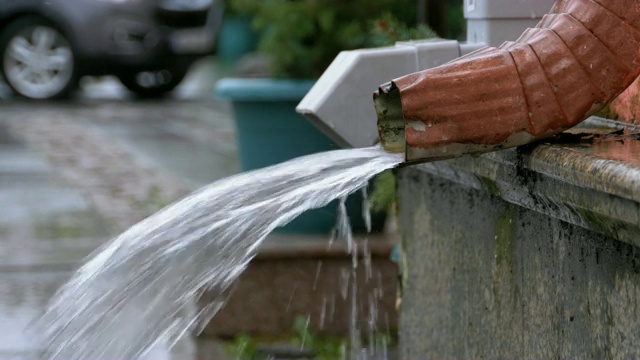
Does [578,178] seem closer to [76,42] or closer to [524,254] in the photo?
[524,254]

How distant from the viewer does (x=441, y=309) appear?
3.43m

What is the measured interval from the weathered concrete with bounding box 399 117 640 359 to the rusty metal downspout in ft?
0.30

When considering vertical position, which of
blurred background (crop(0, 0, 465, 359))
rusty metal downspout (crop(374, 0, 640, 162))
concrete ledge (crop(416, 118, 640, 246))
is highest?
rusty metal downspout (crop(374, 0, 640, 162))

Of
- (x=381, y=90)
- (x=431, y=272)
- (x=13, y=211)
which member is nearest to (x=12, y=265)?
(x=13, y=211)

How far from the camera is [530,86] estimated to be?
2.17m

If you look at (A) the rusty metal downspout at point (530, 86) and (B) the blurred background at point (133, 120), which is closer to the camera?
(A) the rusty metal downspout at point (530, 86)

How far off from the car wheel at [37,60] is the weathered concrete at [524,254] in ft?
29.7

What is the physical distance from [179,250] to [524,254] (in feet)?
2.54

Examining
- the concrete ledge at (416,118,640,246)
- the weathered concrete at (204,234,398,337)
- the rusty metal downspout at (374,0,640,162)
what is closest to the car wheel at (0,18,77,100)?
the weathered concrete at (204,234,398,337)

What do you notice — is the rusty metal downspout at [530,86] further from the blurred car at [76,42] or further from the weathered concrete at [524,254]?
the blurred car at [76,42]

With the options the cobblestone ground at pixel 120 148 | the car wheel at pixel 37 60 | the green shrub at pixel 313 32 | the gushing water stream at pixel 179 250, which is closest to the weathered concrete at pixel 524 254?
the gushing water stream at pixel 179 250

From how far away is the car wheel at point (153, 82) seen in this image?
42.5ft

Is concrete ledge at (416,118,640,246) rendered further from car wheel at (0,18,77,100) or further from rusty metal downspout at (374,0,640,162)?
car wheel at (0,18,77,100)

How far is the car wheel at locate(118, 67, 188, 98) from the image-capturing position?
1297cm
